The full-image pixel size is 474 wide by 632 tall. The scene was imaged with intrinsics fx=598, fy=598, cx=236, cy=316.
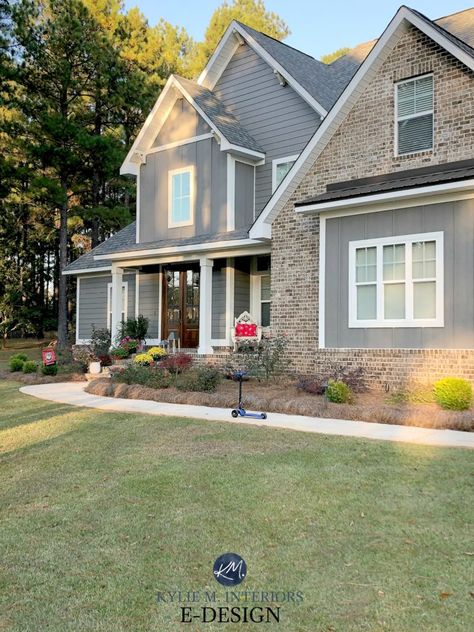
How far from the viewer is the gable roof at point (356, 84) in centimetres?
1092

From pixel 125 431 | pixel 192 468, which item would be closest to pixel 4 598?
pixel 192 468

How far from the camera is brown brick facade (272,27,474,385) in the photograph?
421 inches

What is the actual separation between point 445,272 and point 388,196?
5.57 ft

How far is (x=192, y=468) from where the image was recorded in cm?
606

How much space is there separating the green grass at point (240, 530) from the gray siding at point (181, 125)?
37.9 ft

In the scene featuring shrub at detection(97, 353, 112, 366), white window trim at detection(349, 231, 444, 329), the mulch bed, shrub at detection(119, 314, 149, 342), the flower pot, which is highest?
white window trim at detection(349, 231, 444, 329)

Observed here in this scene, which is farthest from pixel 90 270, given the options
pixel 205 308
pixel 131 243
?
pixel 205 308

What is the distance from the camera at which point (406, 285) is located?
10.7 metres

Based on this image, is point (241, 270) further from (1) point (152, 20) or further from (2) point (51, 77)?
(1) point (152, 20)

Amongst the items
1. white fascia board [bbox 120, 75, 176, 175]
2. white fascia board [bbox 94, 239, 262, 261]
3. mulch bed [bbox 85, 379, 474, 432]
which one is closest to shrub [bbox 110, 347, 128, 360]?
white fascia board [bbox 94, 239, 262, 261]

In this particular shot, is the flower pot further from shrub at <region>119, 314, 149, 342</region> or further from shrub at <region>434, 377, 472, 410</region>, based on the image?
shrub at <region>434, 377, 472, 410</region>

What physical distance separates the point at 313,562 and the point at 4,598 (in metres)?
1.87

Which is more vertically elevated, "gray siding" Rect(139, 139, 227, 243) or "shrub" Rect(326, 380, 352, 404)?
"gray siding" Rect(139, 139, 227, 243)

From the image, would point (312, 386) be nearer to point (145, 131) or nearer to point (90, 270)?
point (145, 131)
